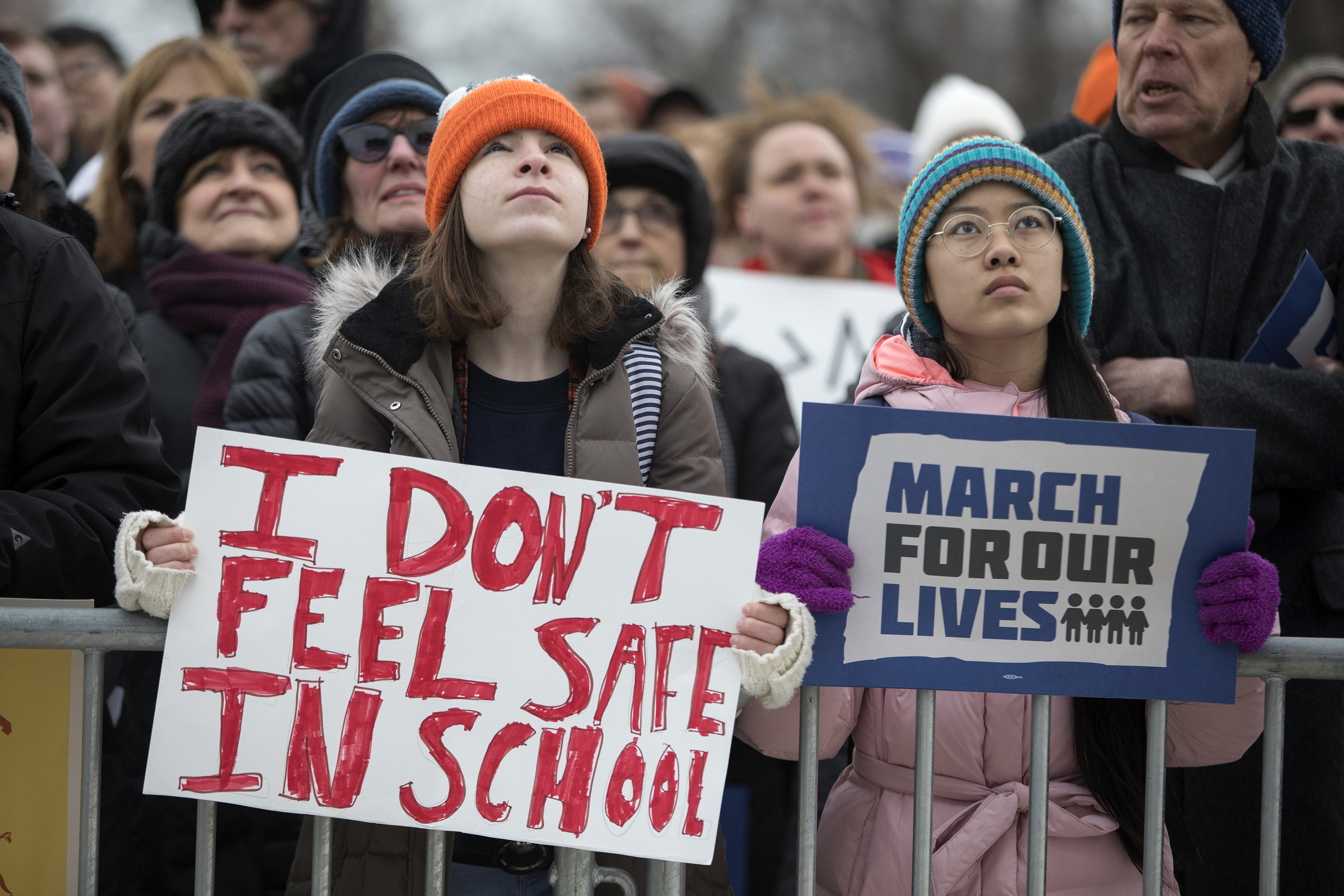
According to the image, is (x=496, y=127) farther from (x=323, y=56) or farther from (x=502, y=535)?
(x=323, y=56)

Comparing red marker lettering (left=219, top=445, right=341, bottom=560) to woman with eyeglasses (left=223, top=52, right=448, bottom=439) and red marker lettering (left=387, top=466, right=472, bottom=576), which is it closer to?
red marker lettering (left=387, top=466, right=472, bottom=576)

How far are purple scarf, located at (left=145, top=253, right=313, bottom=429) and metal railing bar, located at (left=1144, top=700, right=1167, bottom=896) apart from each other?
241 cm

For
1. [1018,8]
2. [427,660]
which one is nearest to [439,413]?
[427,660]

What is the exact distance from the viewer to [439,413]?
7.84ft

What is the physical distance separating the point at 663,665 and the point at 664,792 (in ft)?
0.66

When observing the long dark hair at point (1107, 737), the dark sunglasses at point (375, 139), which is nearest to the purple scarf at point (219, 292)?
the dark sunglasses at point (375, 139)

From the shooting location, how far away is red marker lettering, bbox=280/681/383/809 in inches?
85.0

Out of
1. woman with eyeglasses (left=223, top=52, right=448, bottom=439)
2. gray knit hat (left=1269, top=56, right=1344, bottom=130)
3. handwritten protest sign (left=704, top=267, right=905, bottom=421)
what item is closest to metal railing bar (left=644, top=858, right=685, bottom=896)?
woman with eyeglasses (left=223, top=52, right=448, bottom=439)

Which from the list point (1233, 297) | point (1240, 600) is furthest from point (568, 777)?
point (1233, 297)

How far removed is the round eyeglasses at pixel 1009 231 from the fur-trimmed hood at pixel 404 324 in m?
0.52

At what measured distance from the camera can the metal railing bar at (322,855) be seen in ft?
7.13

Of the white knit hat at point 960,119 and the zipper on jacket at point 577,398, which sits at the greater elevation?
the white knit hat at point 960,119

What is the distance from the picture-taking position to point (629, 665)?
2.20 meters

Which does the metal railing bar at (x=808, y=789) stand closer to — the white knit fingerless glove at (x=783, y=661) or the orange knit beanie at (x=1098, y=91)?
the white knit fingerless glove at (x=783, y=661)
